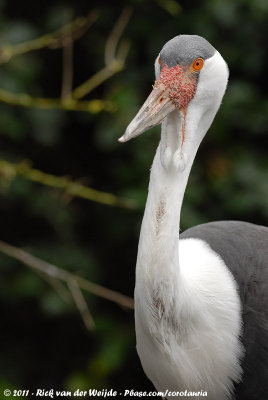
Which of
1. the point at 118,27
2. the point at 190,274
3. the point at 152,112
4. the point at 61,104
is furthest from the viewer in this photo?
the point at 118,27

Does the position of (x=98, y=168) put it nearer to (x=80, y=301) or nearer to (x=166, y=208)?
(x=80, y=301)

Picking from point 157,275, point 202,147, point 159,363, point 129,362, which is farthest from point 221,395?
point 202,147

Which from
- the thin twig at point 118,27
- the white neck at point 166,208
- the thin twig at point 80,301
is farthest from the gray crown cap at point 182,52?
the thin twig at point 118,27

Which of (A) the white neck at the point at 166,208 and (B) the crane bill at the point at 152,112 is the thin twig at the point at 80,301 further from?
(B) the crane bill at the point at 152,112

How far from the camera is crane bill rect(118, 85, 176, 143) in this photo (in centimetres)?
193

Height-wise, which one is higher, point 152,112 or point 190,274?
point 152,112

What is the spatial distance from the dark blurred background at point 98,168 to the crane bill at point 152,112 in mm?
1438

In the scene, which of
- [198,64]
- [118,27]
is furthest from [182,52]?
[118,27]

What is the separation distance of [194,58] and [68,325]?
7.93 feet

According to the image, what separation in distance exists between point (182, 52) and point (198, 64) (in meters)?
0.06

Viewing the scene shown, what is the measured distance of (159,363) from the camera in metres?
2.25

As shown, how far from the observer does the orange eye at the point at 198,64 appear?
81.1 inches

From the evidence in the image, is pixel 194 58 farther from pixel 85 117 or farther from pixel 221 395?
pixel 85 117

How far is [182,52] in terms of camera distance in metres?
2.04
